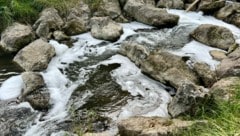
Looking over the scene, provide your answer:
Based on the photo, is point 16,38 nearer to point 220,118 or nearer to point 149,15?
point 149,15

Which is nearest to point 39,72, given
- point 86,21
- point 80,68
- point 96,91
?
point 80,68

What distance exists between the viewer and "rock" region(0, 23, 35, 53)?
26.3 ft

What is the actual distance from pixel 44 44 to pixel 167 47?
2539mm

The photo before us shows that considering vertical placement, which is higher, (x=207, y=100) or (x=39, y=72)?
(x=207, y=100)

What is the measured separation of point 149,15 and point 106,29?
140cm

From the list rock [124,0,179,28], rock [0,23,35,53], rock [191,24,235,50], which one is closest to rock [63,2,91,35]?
rock [0,23,35,53]

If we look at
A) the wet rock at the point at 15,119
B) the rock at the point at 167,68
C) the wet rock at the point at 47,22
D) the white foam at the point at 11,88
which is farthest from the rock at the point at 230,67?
the wet rock at the point at 47,22

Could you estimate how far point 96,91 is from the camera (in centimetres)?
638

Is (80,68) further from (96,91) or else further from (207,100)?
(207,100)

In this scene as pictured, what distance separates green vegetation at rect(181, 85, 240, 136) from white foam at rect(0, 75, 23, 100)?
2.99 meters

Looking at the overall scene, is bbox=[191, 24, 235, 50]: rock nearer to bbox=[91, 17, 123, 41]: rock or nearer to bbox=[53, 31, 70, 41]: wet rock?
bbox=[91, 17, 123, 41]: rock

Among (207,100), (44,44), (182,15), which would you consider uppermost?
(207,100)

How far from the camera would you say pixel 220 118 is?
14.8ft

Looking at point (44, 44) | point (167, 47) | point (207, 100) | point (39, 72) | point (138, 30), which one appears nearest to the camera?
point (207, 100)
